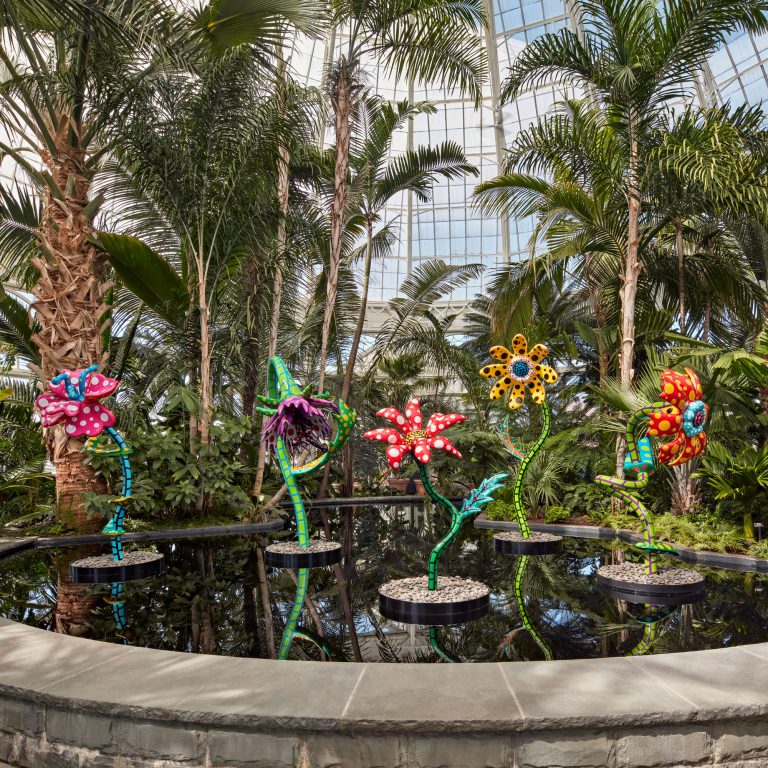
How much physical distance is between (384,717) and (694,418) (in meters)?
3.50

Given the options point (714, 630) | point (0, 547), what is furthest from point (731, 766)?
point (0, 547)

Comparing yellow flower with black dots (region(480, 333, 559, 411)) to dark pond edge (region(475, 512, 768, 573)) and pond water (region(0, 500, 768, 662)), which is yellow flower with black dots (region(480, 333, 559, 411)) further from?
dark pond edge (region(475, 512, 768, 573))

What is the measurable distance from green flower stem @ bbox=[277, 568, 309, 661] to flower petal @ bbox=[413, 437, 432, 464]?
1.39 metres

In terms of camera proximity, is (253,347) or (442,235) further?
(442,235)

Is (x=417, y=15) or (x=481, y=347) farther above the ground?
(x=417, y=15)

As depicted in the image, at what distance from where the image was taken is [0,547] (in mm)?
6625

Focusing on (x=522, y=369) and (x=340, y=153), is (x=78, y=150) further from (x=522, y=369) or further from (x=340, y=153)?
(x=522, y=369)

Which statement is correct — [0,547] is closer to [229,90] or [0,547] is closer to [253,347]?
[253,347]

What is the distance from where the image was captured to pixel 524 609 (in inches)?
182

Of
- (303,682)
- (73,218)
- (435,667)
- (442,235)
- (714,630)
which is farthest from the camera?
(442,235)

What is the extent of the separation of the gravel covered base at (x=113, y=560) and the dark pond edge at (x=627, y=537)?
493 centimetres

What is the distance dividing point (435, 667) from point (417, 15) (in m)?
9.38

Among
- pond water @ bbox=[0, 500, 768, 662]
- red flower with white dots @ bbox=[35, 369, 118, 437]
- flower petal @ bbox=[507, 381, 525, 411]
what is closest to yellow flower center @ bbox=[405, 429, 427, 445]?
pond water @ bbox=[0, 500, 768, 662]

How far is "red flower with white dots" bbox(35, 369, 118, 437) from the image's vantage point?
5594 mm
